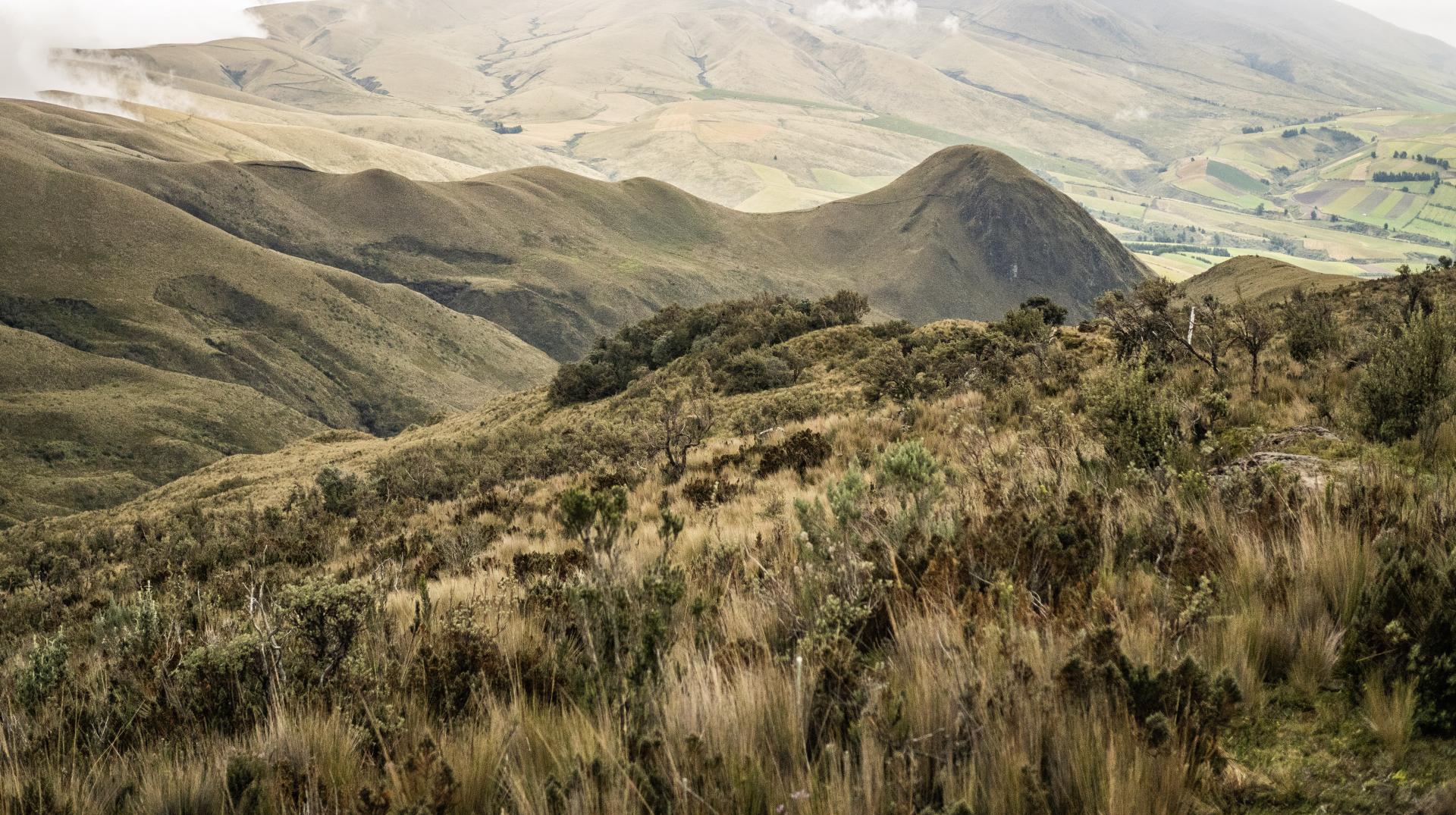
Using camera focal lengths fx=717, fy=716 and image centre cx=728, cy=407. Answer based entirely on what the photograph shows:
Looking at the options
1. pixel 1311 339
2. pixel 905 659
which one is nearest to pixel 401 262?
pixel 1311 339

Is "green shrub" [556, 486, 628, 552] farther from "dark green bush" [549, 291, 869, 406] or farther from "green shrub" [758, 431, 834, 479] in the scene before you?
"dark green bush" [549, 291, 869, 406]

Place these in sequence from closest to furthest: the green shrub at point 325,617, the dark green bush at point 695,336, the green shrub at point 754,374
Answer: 1. the green shrub at point 325,617
2. the green shrub at point 754,374
3. the dark green bush at point 695,336

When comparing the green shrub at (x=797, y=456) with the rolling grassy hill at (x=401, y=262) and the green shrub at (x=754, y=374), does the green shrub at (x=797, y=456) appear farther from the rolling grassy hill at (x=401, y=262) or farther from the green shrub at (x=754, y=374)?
the rolling grassy hill at (x=401, y=262)

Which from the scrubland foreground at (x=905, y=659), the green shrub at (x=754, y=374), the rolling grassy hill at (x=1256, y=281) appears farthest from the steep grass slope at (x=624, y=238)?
the scrubland foreground at (x=905, y=659)

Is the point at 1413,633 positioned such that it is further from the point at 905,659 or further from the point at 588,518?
the point at 588,518

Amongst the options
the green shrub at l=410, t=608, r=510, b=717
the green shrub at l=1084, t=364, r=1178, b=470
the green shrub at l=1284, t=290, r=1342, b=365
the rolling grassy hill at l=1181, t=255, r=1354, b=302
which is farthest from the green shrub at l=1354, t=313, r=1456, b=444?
the rolling grassy hill at l=1181, t=255, r=1354, b=302

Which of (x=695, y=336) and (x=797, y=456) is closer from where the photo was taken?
(x=797, y=456)

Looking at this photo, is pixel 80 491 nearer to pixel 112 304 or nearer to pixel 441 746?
pixel 112 304

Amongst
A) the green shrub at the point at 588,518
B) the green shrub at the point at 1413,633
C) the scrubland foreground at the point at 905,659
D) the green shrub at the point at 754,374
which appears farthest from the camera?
the green shrub at the point at 754,374

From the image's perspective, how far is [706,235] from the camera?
15488 cm

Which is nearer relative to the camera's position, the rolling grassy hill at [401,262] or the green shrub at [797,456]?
the green shrub at [797,456]

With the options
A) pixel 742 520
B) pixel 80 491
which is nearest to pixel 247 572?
pixel 742 520

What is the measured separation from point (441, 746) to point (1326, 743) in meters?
2.31

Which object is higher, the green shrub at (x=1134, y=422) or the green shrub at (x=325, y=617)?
the green shrub at (x=1134, y=422)
